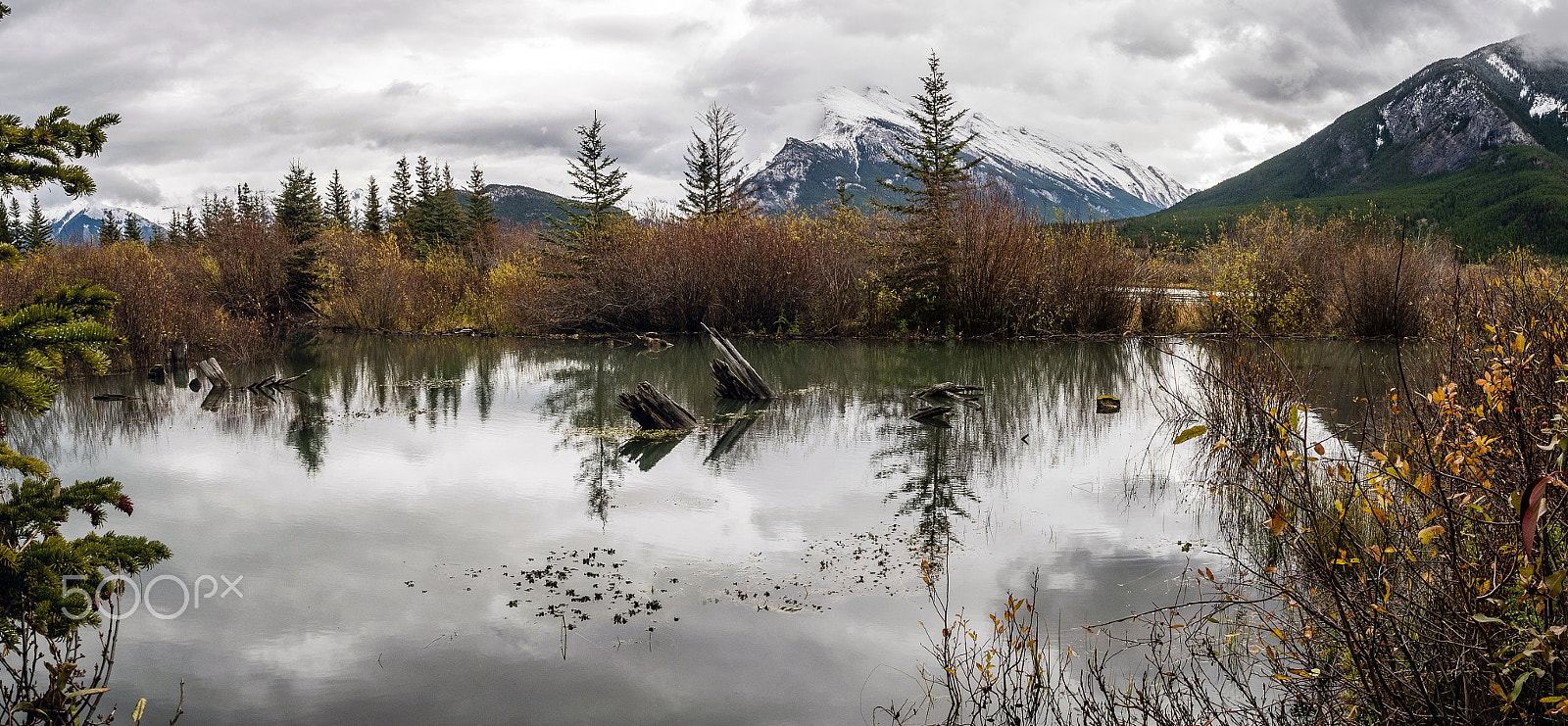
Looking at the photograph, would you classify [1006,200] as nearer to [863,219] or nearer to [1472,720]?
[863,219]

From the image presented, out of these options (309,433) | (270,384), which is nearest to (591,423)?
(309,433)

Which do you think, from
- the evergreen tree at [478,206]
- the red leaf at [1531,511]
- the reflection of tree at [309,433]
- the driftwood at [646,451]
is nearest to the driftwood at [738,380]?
the driftwood at [646,451]

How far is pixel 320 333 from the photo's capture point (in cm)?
2988

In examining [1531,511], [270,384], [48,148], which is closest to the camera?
[1531,511]

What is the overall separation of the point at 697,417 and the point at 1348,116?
18226 cm

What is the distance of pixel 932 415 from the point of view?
40.5ft

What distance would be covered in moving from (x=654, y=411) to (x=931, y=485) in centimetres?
455

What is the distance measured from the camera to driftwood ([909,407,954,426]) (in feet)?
39.7

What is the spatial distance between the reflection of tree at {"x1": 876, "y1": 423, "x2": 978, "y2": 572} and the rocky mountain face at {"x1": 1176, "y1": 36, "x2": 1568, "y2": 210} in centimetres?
14482

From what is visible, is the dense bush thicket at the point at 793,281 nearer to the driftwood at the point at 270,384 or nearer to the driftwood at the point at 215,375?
the driftwood at the point at 215,375

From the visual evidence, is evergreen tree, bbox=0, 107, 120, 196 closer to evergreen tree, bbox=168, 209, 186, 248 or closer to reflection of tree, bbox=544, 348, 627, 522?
reflection of tree, bbox=544, 348, 627, 522

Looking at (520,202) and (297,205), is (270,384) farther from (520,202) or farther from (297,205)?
(520,202)

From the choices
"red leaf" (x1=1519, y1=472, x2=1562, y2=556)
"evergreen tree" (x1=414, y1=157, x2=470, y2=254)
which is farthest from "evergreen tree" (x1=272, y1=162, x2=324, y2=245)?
"red leaf" (x1=1519, y1=472, x2=1562, y2=556)

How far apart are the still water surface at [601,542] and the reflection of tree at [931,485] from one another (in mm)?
43
